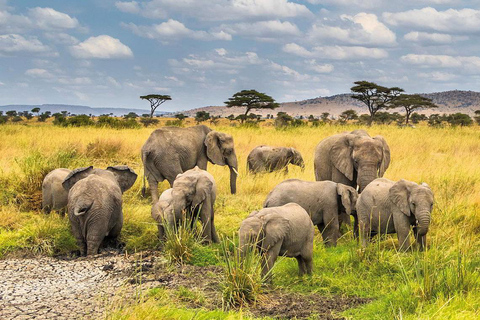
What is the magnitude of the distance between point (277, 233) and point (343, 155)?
3584 mm

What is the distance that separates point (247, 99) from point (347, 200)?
3845 centimetres

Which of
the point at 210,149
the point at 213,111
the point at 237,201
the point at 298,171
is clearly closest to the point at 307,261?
the point at 237,201

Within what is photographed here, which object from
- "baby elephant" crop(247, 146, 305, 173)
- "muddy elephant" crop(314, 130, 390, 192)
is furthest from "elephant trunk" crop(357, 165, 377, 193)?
"baby elephant" crop(247, 146, 305, 173)

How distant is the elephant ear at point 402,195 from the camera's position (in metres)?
6.83

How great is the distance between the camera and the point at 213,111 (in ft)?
511

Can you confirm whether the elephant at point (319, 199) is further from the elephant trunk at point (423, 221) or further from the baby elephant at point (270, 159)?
the baby elephant at point (270, 159)

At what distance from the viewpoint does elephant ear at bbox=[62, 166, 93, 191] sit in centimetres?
829

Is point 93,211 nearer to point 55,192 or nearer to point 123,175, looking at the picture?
point 123,175

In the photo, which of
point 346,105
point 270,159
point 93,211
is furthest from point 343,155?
point 346,105

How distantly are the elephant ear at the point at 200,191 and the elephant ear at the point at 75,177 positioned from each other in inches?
73.9

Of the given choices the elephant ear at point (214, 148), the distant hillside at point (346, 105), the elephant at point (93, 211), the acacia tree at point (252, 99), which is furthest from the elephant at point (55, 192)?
the distant hillside at point (346, 105)

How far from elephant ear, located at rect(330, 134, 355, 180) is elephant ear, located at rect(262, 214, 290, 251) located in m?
3.20

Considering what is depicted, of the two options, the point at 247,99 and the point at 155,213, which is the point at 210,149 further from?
the point at 247,99

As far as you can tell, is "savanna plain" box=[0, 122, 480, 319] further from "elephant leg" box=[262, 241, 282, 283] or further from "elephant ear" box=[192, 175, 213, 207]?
"elephant ear" box=[192, 175, 213, 207]
